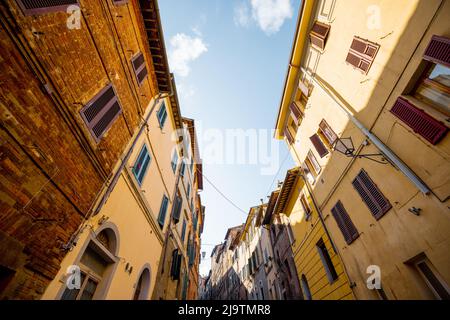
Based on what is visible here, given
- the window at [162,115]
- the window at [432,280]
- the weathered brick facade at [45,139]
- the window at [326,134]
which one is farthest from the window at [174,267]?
the window at [432,280]

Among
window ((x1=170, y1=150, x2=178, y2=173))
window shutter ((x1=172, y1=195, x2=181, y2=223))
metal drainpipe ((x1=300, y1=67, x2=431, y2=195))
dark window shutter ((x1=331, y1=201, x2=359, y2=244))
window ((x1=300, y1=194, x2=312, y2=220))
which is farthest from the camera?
window ((x1=170, y1=150, x2=178, y2=173))

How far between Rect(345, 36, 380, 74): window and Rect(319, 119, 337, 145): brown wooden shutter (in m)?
2.33

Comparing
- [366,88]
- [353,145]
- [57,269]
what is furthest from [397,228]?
[57,269]

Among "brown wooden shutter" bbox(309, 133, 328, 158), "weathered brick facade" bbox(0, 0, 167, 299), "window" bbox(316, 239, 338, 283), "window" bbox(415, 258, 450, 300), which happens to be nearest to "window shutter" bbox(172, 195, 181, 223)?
"weathered brick facade" bbox(0, 0, 167, 299)

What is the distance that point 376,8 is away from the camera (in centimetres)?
560

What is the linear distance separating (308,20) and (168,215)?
11366 millimetres

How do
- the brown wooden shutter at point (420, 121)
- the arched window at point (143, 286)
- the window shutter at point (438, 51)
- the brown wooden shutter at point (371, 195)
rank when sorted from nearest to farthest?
the window shutter at point (438, 51) < the brown wooden shutter at point (420, 121) < the brown wooden shutter at point (371, 195) < the arched window at point (143, 286)

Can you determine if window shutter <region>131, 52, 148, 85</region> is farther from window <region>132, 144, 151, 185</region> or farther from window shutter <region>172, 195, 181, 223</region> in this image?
window shutter <region>172, 195, 181, 223</region>

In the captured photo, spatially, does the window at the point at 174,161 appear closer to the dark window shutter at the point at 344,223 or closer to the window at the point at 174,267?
the window at the point at 174,267

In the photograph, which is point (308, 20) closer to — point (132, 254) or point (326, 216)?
point (326, 216)

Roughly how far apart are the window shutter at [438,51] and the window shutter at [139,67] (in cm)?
797

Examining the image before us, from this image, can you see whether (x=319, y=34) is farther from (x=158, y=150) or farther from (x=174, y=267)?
(x=174, y=267)

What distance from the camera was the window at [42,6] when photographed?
122 inches

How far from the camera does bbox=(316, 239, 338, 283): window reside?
8.04 meters
